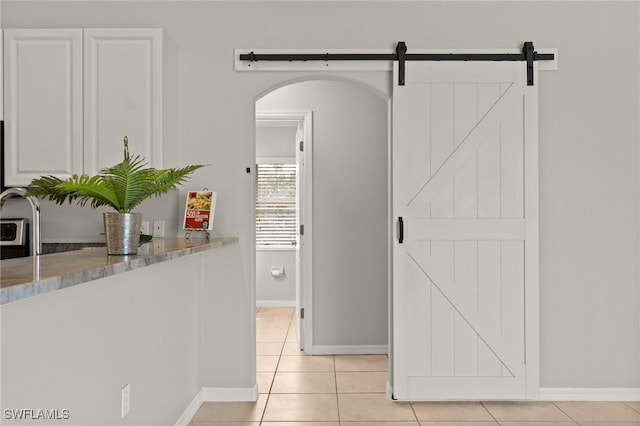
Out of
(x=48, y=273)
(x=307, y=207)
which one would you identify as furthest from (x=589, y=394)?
(x=48, y=273)

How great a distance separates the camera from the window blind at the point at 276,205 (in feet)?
22.1

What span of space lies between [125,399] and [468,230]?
2.13 metres

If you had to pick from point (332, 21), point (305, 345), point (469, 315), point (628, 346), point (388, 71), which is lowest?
point (305, 345)

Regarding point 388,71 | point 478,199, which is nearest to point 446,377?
point 478,199

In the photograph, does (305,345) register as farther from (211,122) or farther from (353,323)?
(211,122)

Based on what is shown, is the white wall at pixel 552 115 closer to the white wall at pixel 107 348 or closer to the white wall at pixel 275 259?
the white wall at pixel 107 348

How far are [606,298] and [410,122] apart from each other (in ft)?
5.45

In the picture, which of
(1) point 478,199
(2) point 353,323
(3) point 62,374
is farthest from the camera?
(2) point 353,323

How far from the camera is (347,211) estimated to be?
4.23 metres

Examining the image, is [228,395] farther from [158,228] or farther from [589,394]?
[589,394]

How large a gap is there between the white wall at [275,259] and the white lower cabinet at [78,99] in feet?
12.3

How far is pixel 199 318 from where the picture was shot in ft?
10.3

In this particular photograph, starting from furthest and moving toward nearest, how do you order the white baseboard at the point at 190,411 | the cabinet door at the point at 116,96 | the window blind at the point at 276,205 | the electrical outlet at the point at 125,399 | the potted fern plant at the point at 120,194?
the window blind at the point at 276,205, the cabinet door at the point at 116,96, the white baseboard at the point at 190,411, the electrical outlet at the point at 125,399, the potted fern plant at the point at 120,194

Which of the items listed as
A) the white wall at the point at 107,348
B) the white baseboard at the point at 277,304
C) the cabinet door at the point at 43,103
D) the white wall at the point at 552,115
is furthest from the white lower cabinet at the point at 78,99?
the white baseboard at the point at 277,304
